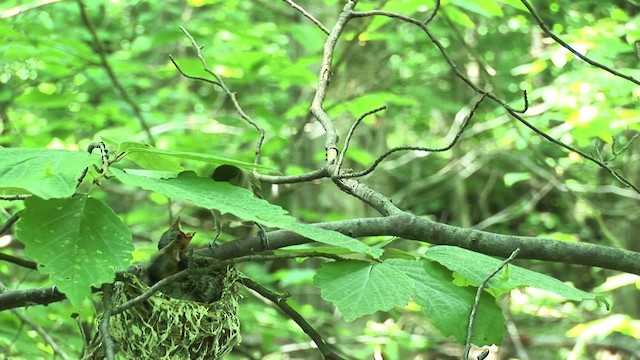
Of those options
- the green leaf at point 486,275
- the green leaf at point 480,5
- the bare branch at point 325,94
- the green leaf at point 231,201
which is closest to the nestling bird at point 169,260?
the green leaf at point 231,201

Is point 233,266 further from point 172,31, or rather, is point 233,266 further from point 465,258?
point 172,31

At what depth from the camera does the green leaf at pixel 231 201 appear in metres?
0.92

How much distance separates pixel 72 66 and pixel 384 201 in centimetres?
→ 241

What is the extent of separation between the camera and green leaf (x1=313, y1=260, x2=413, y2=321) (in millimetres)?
1021

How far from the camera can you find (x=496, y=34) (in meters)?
6.61

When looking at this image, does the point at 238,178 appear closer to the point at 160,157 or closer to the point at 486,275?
the point at 160,157

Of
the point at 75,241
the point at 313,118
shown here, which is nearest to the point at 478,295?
the point at 75,241

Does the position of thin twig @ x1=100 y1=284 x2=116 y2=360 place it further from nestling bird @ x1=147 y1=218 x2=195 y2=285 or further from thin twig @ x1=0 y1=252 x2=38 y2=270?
thin twig @ x1=0 y1=252 x2=38 y2=270

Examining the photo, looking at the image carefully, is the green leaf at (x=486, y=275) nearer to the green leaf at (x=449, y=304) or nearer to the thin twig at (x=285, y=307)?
the green leaf at (x=449, y=304)

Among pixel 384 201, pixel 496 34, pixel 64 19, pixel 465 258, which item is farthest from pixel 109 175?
pixel 496 34

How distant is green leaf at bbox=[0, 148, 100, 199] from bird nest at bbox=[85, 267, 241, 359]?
29 centimetres

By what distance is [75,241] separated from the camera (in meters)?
0.94

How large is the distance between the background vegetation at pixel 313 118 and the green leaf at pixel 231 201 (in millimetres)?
186

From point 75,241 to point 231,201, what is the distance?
207mm
